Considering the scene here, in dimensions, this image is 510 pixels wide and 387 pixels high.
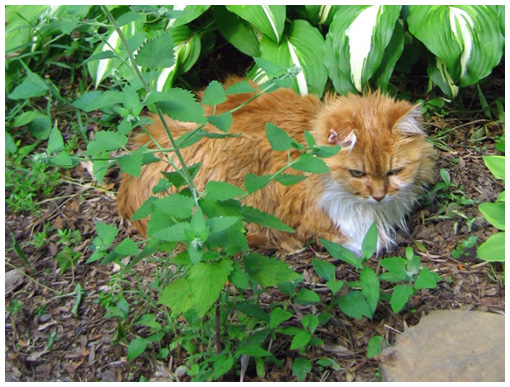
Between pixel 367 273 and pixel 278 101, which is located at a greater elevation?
pixel 278 101

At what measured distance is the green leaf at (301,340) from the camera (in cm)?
242

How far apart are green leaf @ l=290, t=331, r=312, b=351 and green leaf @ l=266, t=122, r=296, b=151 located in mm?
754

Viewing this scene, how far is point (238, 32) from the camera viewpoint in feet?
12.6

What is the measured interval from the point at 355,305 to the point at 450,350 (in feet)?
1.41

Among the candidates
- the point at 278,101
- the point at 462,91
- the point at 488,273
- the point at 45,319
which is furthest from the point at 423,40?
the point at 45,319

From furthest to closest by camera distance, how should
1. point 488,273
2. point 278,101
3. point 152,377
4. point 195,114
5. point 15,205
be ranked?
point 15,205 < point 278,101 < point 488,273 < point 152,377 < point 195,114

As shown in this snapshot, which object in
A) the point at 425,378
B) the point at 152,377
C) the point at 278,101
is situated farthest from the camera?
the point at 278,101

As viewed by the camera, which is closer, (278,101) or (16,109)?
(278,101)

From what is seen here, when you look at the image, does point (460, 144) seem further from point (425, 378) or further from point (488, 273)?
point (425, 378)

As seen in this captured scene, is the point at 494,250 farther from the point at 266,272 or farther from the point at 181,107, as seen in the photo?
the point at 181,107

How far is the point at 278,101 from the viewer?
3303 millimetres

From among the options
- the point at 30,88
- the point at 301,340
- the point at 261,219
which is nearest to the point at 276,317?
the point at 301,340

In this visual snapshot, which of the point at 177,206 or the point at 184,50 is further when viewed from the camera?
the point at 184,50

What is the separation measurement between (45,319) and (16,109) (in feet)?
5.50
